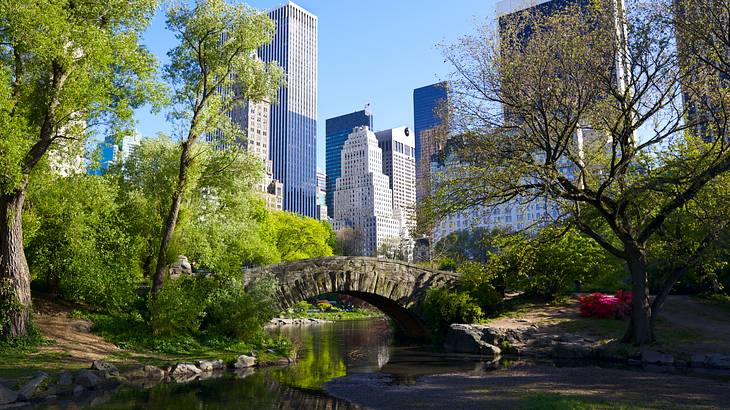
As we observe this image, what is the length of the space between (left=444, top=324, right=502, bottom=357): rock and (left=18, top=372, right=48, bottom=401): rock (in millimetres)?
17106

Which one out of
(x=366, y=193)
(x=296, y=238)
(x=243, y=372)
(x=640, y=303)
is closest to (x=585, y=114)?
(x=640, y=303)

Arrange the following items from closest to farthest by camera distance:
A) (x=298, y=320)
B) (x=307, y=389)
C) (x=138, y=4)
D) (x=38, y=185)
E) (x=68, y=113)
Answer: (x=307, y=389) → (x=68, y=113) → (x=138, y=4) → (x=38, y=185) → (x=298, y=320)

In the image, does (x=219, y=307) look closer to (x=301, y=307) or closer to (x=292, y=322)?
(x=292, y=322)

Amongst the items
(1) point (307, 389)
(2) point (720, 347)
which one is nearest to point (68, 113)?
(1) point (307, 389)

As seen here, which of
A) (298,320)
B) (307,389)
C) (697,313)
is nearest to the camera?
(307,389)

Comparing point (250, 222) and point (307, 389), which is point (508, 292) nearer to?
point (250, 222)

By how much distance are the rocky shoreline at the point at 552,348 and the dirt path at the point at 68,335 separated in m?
14.5

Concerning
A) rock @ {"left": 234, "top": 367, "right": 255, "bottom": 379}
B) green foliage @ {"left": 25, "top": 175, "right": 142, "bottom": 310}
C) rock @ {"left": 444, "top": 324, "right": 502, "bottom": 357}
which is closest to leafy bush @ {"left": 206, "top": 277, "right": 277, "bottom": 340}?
rock @ {"left": 234, "top": 367, "right": 255, "bottom": 379}

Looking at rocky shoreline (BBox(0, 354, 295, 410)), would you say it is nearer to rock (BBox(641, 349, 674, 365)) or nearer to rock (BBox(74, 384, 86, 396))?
rock (BBox(74, 384, 86, 396))

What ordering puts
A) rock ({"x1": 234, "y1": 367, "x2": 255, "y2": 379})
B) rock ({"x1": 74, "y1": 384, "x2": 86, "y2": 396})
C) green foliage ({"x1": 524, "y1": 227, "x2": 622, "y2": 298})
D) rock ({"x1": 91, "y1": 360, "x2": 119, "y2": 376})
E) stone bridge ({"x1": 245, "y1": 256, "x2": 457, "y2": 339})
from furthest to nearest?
green foliage ({"x1": 524, "y1": 227, "x2": 622, "y2": 298}), stone bridge ({"x1": 245, "y1": 256, "x2": 457, "y2": 339}), rock ({"x1": 234, "y1": 367, "x2": 255, "y2": 379}), rock ({"x1": 91, "y1": 360, "x2": 119, "y2": 376}), rock ({"x1": 74, "y1": 384, "x2": 86, "y2": 396})

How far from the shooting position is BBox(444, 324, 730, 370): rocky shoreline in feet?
65.0

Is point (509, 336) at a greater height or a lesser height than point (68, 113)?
lesser

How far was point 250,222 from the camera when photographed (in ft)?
116

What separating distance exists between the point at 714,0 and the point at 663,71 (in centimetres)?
287
